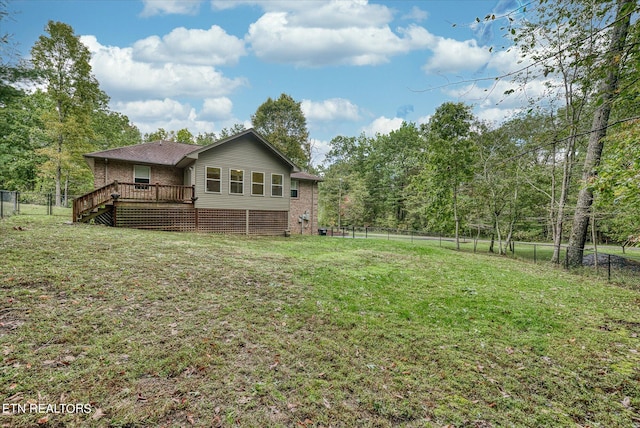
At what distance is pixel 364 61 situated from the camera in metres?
18.1

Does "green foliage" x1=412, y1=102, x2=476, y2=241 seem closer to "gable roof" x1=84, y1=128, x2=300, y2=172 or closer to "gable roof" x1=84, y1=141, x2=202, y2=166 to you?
"gable roof" x1=84, y1=128, x2=300, y2=172

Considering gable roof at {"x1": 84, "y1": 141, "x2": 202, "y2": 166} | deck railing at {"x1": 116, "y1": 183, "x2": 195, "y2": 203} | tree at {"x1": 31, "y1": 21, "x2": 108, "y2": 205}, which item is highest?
tree at {"x1": 31, "y1": 21, "x2": 108, "y2": 205}

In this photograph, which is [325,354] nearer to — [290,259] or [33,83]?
→ [290,259]

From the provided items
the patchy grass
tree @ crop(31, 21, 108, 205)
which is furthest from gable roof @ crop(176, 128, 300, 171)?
tree @ crop(31, 21, 108, 205)

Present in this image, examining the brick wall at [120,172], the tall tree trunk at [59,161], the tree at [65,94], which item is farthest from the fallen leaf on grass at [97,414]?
the tall tree trunk at [59,161]

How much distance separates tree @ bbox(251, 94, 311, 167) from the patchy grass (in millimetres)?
30108

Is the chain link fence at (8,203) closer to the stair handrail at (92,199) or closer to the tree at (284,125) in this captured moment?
the stair handrail at (92,199)

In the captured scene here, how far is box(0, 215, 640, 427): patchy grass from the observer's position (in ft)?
8.52

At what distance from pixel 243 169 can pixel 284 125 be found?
71.8ft

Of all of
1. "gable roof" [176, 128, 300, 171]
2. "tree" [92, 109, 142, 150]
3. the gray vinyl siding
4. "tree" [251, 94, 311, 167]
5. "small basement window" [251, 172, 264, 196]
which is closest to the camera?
"gable roof" [176, 128, 300, 171]

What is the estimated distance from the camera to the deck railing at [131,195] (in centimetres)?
1244

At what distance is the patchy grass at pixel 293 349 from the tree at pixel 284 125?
30.1 m

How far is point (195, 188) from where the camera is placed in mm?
14625

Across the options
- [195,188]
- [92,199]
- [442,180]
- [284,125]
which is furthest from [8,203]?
[284,125]
